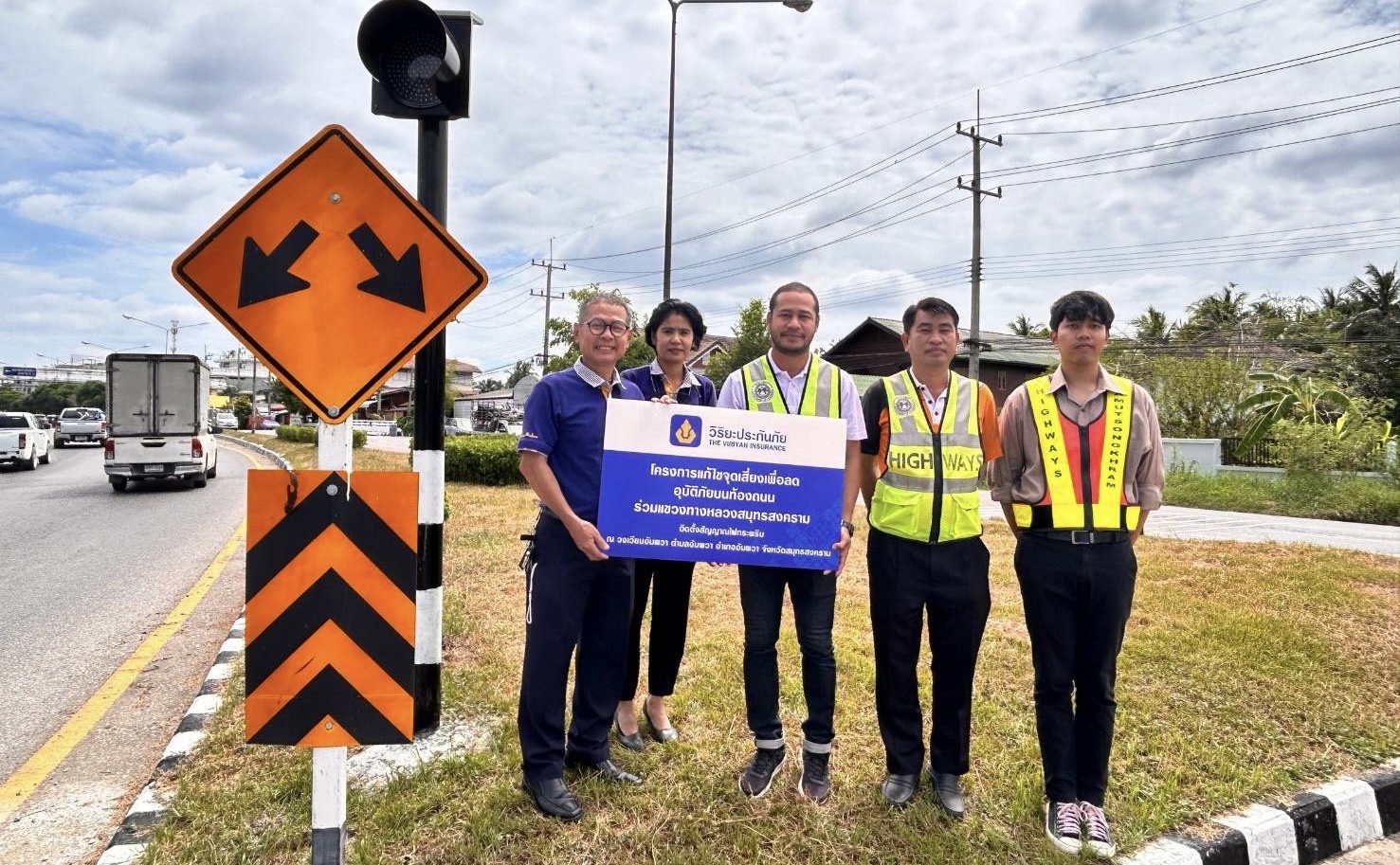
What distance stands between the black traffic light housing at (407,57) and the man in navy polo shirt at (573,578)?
0.94 meters

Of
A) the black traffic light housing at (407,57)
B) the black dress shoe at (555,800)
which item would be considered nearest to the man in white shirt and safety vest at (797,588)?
the black dress shoe at (555,800)

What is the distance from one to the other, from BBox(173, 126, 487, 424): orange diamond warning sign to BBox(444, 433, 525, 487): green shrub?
42.7 feet

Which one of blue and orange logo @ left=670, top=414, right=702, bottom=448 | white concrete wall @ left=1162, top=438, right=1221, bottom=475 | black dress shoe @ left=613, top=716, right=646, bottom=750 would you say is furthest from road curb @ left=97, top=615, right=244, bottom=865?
white concrete wall @ left=1162, top=438, right=1221, bottom=475

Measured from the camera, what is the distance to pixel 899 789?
10.3 ft

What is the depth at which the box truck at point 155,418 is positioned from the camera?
14859 millimetres

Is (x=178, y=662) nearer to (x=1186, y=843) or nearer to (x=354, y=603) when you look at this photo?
(x=354, y=603)

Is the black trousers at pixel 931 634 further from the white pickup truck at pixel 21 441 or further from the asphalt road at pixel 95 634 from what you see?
the white pickup truck at pixel 21 441

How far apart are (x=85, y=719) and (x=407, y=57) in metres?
3.79

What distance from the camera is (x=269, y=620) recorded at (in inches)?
87.4

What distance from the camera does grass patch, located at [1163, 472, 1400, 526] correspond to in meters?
13.6

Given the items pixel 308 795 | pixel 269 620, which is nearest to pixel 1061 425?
pixel 269 620

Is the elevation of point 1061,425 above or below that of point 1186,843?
above

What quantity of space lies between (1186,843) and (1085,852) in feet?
1.33

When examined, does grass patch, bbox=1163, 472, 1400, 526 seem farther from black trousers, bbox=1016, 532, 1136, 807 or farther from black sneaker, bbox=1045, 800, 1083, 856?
black sneaker, bbox=1045, 800, 1083, 856
